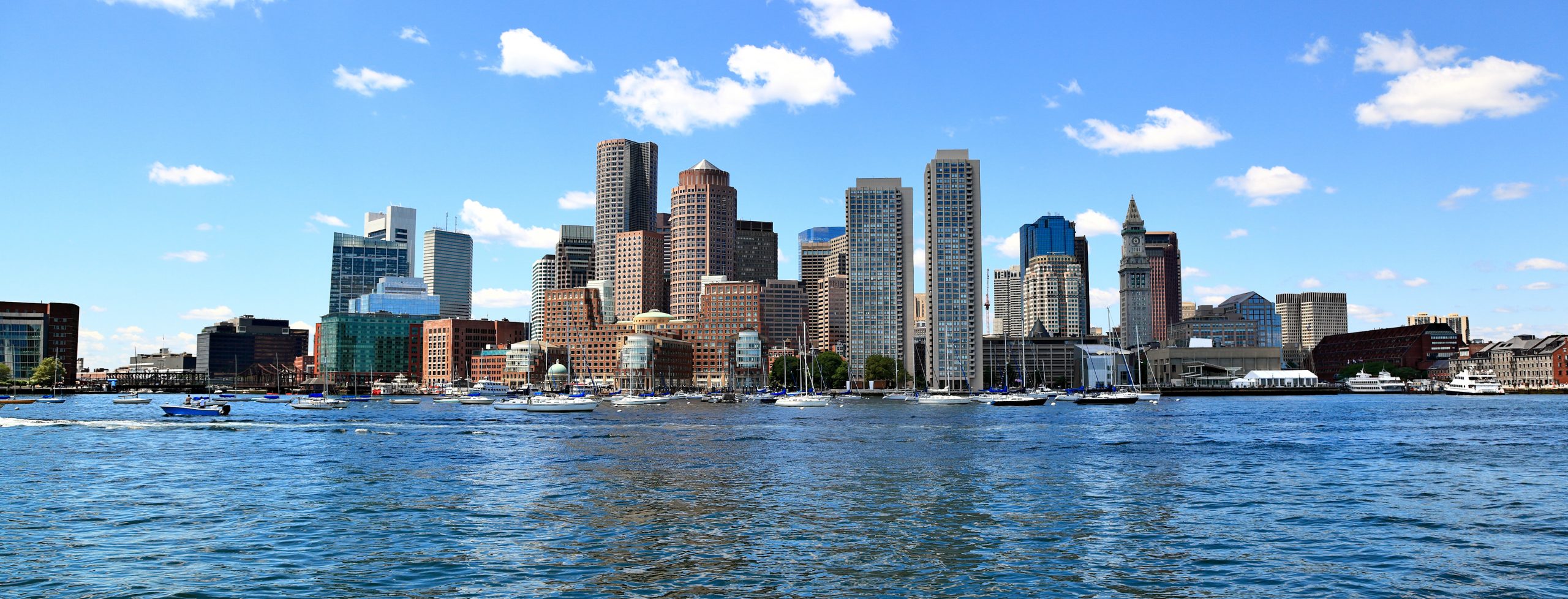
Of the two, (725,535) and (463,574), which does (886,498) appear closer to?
(725,535)

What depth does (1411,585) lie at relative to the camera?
2744cm

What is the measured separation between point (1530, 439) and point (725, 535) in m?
76.3

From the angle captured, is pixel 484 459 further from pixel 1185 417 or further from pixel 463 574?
pixel 1185 417

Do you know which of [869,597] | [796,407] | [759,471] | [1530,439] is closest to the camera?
[869,597]

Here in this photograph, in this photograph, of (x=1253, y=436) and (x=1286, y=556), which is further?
(x=1253, y=436)

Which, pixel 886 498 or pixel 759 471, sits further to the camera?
pixel 759 471

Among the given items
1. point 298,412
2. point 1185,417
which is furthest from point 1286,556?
point 298,412

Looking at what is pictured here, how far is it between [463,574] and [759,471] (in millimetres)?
29184

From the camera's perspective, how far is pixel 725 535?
115 feet

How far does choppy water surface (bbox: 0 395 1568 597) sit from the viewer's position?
28078mm

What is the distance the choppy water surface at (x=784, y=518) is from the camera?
2808 cm

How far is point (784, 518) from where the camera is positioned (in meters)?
39.2

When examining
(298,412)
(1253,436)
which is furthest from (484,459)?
(298,412)

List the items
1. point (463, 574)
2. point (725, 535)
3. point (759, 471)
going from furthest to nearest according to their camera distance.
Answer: point (759, 471) < point (725, 535) < point (463, 574)
